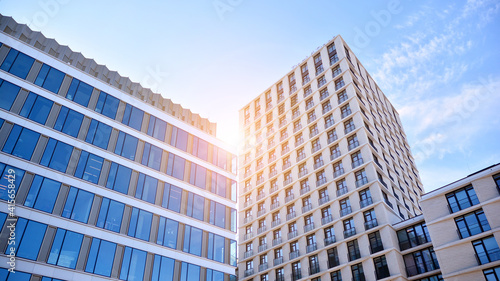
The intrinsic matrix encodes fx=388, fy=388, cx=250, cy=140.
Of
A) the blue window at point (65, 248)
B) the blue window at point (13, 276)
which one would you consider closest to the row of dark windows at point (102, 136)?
the blue window at point (65, 248)

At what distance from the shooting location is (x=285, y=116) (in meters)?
69.1

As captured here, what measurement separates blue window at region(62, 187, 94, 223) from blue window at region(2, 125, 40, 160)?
4.51 meters

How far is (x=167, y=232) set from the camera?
35688 mm

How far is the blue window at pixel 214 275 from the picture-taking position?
3630cm

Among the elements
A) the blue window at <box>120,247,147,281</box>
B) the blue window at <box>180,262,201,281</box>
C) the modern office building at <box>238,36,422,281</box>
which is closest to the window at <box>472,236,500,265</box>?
the modern office building at <box>238,36,422,281</box>

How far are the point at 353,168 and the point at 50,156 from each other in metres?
37.6

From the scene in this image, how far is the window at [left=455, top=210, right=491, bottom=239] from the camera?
36500 millimetres

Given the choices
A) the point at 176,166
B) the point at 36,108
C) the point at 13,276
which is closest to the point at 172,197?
the point at 176,166

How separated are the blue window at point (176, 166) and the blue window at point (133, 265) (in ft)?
29.5

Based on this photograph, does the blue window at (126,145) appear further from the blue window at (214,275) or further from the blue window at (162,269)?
the blue window at (214,275)

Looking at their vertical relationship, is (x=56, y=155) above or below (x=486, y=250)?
above

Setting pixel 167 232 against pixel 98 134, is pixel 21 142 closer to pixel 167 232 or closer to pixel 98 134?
pixel 98 134

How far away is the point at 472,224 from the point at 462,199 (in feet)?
8.57

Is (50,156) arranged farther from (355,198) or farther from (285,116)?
(285,116)
